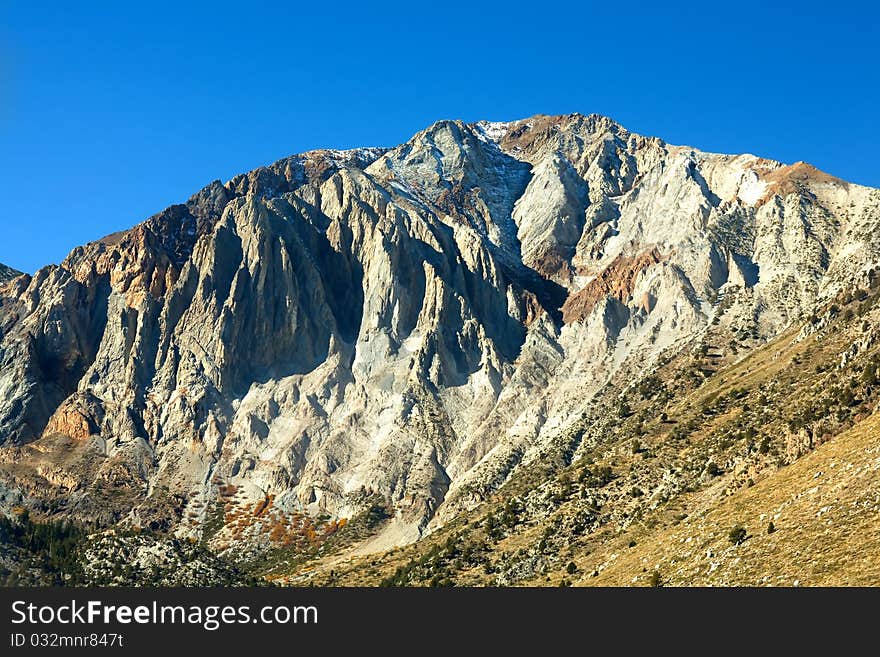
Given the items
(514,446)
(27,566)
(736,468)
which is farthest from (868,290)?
(27,566)

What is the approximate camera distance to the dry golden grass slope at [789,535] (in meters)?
60.9

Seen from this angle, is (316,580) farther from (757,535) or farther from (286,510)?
(757,535)

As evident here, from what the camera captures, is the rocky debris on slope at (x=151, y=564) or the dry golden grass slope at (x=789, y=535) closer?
the dry golden grass slope at (x=789, y=535)

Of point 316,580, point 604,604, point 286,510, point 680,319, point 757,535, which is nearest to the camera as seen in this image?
point 604,604

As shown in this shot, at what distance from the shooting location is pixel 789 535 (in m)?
68.8

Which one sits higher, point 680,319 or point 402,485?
point 680,319

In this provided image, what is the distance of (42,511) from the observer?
188500 millimetres

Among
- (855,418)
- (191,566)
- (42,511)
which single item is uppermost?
(42,511)

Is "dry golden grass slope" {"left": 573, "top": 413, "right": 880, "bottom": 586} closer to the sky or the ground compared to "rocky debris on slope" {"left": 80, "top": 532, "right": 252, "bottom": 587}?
closer to the ground

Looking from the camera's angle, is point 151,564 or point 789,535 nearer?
point 789,535

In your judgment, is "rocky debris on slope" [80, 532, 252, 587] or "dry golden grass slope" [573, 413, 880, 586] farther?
"rocky debris on slope" [80, 532, 252, 587]

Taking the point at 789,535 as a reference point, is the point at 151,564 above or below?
above

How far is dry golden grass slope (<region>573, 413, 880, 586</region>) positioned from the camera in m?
60.9

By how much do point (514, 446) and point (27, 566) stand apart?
3451 inches
